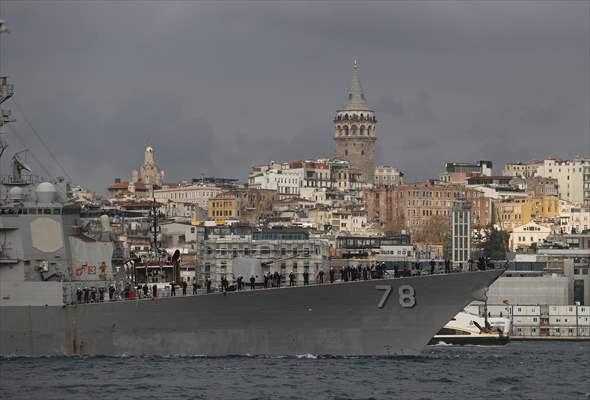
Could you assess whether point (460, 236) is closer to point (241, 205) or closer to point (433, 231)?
point (433, 231)

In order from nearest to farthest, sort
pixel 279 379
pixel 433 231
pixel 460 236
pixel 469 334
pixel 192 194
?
pixel 279 379, pixel 469 334, pixel 460 236, pixel 433 231, pixel 192 194

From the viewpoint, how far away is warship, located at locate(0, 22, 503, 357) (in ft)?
191

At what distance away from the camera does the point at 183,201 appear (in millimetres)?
192125

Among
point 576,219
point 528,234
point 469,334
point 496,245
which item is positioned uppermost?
point 576,219

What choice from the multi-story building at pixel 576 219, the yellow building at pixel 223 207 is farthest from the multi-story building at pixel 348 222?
the multi-story building at pixel 576 219

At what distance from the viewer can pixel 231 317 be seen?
5850 centimetres

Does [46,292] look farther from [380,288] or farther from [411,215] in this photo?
[411,215]

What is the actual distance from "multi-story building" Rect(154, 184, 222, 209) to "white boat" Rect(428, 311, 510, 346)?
10486cm

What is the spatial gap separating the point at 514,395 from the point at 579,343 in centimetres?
4025

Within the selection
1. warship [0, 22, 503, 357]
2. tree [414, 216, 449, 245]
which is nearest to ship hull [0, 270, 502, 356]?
warship [0, 22, 503, 357]

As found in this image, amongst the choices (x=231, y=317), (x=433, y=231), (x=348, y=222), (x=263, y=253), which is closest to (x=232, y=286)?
(x=231, y=317)

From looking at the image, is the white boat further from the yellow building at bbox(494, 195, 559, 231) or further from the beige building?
the yellow building at bbox(494, 195, 559, 231)

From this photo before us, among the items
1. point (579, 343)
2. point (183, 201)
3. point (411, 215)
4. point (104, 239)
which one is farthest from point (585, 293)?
point (183, 201)

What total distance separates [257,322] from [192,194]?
136 meters
